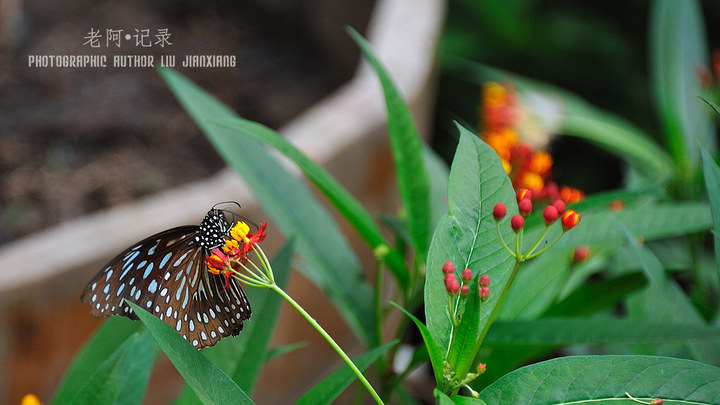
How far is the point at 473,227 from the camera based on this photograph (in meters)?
0.39

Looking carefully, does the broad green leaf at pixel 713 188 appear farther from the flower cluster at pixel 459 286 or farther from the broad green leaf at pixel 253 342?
the broad green leaf at pixel 253 342

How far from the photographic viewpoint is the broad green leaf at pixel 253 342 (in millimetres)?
494

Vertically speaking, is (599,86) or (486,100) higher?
(486,100)

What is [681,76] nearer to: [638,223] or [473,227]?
[638,223]

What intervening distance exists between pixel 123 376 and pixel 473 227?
0.23 metres

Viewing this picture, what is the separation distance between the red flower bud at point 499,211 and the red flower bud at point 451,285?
39 millimetres

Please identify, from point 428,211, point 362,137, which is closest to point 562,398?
point 428,211

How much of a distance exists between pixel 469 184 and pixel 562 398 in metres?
0.12

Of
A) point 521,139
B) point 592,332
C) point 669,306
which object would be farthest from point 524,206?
point 521,139

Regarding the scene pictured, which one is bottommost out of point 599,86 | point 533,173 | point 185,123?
point 599,86

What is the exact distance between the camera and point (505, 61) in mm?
1827

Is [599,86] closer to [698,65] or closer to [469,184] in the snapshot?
[698,65]

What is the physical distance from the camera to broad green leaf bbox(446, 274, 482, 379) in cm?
37

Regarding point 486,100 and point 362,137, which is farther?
point 362,137
